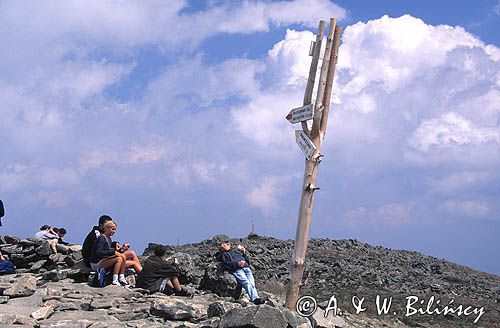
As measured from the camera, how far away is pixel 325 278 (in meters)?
28.7

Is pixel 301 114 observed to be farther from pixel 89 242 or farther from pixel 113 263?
pixel 89 242

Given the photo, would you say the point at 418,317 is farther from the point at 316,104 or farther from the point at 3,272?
the point at 3,272

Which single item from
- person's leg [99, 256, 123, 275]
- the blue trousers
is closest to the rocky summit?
the blue trousers

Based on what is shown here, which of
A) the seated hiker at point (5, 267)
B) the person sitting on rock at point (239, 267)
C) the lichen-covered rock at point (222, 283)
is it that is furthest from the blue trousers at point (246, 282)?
the seated hiker at point (5, 267)

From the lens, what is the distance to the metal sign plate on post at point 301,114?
11.0 m

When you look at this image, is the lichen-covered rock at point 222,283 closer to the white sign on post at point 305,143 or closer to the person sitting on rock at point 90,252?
the person sitting on rock at point 90,252

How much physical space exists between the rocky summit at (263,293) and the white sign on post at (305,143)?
2.54 meters

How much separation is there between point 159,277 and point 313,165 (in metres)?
4.90

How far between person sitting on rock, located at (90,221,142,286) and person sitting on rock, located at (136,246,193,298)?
0.50 m

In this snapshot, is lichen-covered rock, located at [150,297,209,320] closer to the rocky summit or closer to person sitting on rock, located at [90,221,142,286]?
the rocky summit

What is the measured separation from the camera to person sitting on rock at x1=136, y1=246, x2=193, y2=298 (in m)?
13.7

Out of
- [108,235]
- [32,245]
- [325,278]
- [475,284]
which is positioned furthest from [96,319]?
[475,284]

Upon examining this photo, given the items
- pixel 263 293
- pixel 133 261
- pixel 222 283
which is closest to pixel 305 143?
pixel 222 283

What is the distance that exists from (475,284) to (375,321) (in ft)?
61.3
